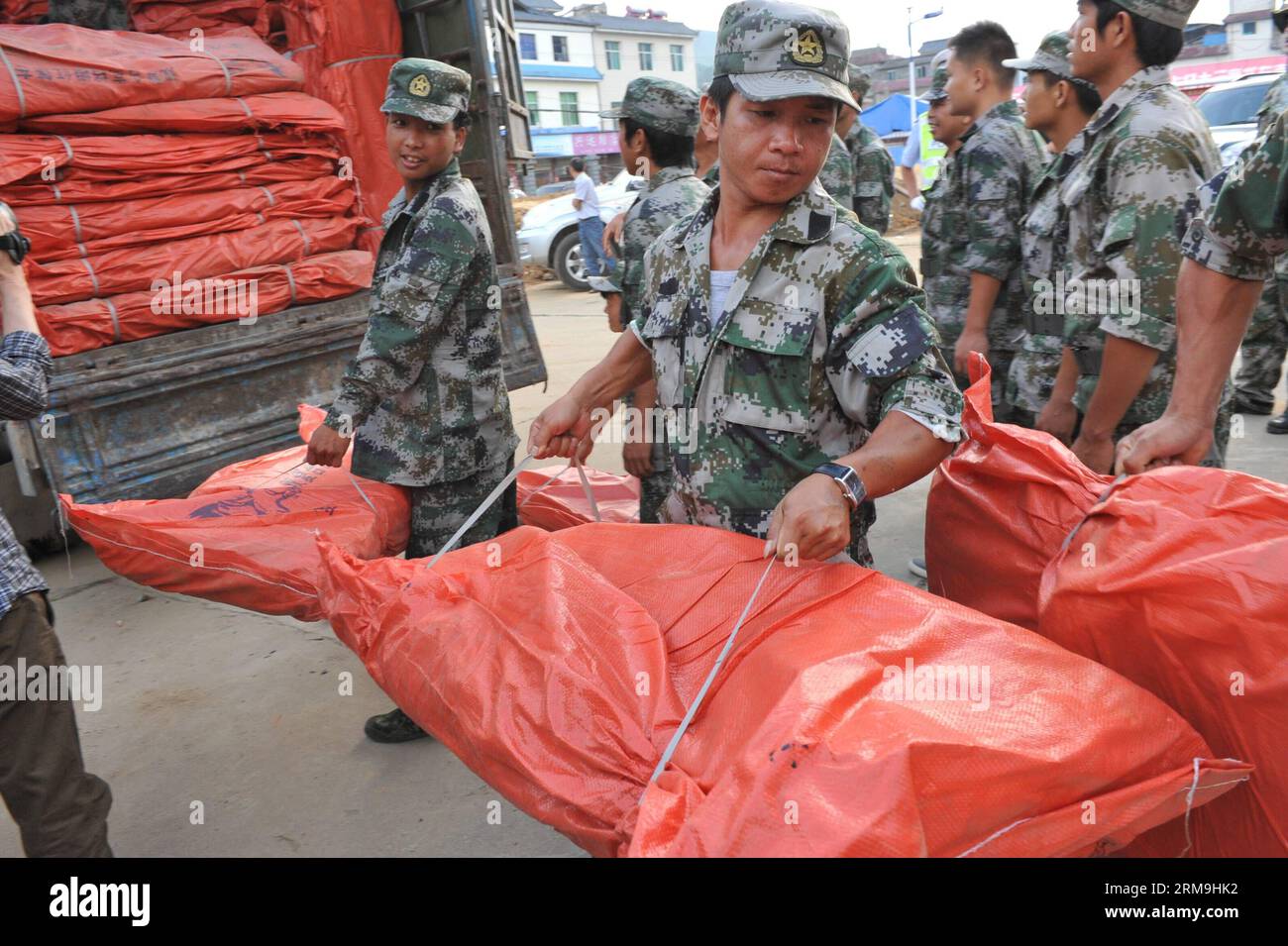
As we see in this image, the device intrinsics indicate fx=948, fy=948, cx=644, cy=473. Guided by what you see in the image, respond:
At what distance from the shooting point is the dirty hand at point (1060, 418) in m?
2.45

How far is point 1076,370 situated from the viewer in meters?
2.42

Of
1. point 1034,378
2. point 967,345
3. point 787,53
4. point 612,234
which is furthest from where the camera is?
point 612,234

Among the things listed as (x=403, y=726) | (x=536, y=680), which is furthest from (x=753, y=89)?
(x=403, y=726)

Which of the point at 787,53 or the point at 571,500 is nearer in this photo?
the point at 787,53

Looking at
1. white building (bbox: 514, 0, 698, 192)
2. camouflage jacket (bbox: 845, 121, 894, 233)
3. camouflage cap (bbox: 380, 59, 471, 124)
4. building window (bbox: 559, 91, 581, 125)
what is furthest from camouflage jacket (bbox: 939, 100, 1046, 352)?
building window (bbox: 559, 91, 581, 125)

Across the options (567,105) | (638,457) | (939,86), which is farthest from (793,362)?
(567,105)

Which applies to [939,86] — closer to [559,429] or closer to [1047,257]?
[1047,257]

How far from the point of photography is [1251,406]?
5320 mm

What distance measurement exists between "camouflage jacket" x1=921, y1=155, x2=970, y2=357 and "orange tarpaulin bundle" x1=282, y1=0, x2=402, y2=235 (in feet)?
8.86

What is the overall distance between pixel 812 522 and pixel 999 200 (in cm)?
238

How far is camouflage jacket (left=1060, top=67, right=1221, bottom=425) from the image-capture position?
2031mm

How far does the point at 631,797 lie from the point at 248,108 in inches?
159

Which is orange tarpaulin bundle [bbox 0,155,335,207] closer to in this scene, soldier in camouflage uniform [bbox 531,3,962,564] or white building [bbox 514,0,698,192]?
soldier in camouflage uniform [bbox 531,3,962,564]

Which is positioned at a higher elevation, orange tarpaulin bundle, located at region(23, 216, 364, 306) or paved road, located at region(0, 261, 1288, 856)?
orange tarpaulin bundle, located at region(23, 216, 364, 306)
